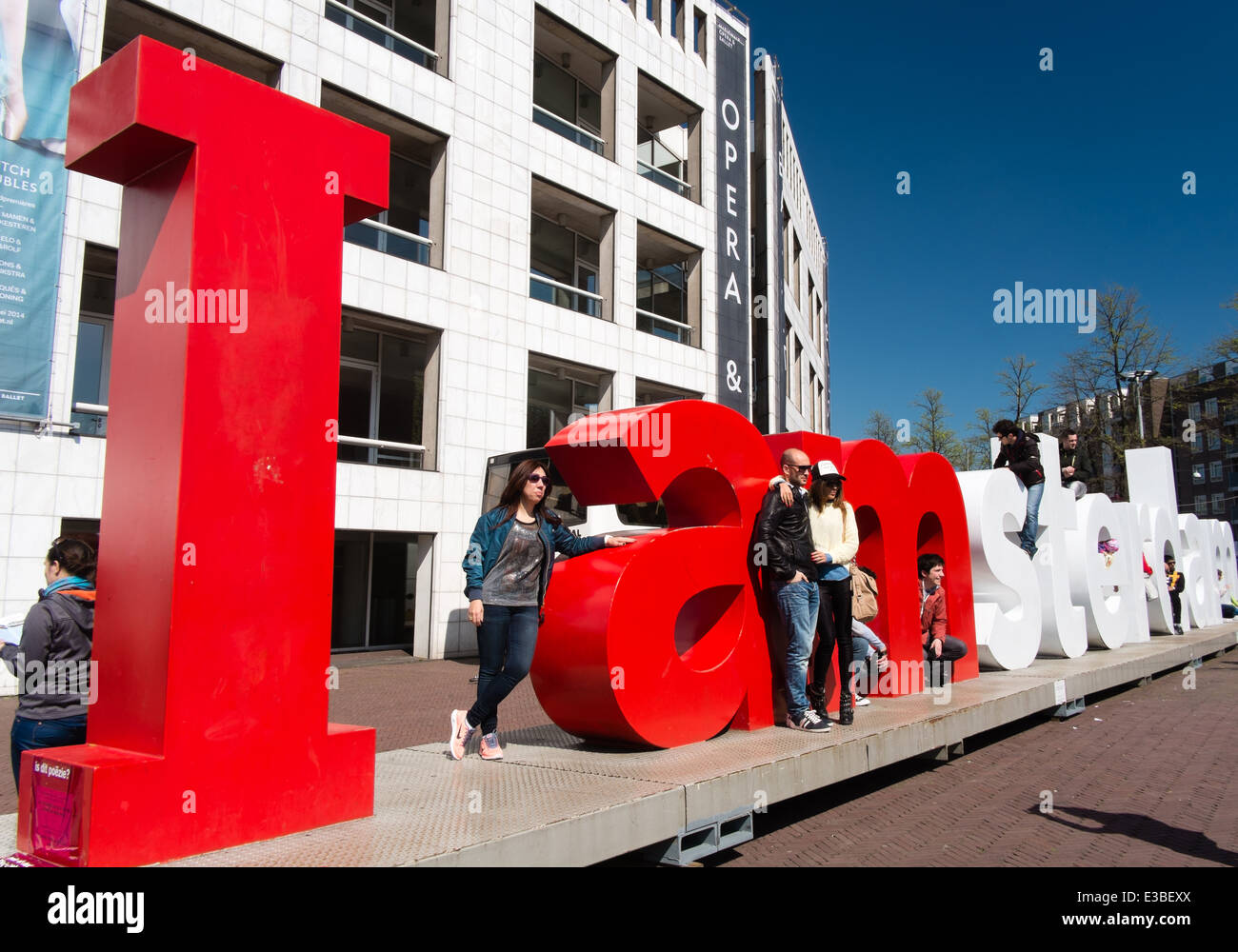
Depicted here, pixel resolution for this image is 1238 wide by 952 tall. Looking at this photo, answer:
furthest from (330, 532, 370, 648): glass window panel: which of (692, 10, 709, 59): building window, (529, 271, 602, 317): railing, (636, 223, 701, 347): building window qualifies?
(692, 10, 709, 59): building window

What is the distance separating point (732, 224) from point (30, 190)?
1627 centimetres

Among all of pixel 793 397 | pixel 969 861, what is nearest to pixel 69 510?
pixel 969 861

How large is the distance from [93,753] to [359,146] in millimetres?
3127

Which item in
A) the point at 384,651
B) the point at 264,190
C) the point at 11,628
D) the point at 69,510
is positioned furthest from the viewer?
the point at 384,651

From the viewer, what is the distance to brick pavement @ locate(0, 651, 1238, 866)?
5.26 metres

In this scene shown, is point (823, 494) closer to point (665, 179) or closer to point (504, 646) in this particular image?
→ point (504, 646)

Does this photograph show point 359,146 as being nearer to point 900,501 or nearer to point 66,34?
point 900,501

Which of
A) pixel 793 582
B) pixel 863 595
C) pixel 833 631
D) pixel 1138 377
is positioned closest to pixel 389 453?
pixel 863 595

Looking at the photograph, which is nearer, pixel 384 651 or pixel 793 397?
pixel 384 651

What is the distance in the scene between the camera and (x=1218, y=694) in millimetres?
12305

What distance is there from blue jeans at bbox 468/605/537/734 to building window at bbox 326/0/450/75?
534 inches

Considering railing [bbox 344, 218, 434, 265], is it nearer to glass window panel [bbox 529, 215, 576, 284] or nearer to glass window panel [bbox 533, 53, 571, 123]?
glass window panel [bbox 529, 215, 576, 284]

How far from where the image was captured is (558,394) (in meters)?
20.2
